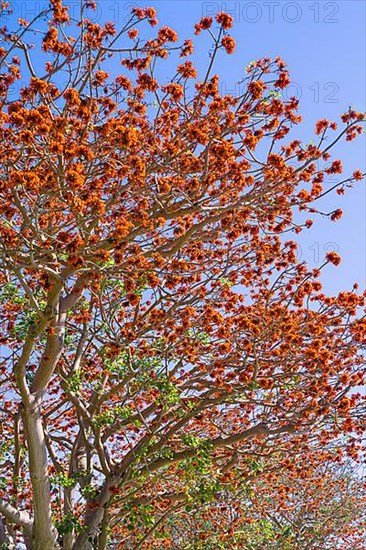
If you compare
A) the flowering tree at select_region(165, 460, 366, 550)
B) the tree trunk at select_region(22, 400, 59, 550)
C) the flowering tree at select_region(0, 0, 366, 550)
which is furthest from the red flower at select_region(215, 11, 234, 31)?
the flowering tree at select_region(165, 460, 366, 550)

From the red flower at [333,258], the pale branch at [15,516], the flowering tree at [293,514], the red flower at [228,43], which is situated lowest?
the pale branch at [15,516]

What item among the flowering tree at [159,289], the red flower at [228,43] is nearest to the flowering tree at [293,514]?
the flowering tree at [159,289]

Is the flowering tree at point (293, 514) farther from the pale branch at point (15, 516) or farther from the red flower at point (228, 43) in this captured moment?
the red flower at point (228, 43)

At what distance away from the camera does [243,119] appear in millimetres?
6406

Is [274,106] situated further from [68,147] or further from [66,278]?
[66,278]

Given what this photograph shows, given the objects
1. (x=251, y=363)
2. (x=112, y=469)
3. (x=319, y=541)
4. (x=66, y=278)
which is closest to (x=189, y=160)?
(x=66, y=278)

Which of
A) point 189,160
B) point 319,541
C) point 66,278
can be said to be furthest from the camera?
point 319,541

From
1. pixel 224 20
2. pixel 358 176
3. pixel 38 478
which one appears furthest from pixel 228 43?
pixel 38 478

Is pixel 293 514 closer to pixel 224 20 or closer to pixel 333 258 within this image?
pixel 333 258

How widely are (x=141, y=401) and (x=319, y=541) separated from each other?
19.2 ft

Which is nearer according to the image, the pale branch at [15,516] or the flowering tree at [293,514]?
the pale branch at [15,516]

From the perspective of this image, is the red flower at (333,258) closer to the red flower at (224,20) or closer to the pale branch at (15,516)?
the red flower at (224,20)

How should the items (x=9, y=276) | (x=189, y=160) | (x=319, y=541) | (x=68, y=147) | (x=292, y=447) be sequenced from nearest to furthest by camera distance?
(x=68, y=147)
(x=189, y=160)
(x=9, y=276)
(x=292, y=447)
(x=319, y=541)

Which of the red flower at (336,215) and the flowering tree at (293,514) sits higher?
the red flower at (336,215)
